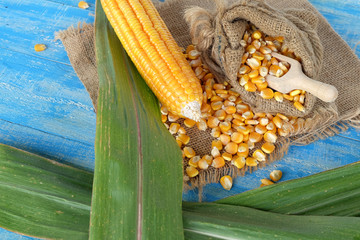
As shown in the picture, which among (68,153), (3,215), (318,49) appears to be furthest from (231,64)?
(3,215)

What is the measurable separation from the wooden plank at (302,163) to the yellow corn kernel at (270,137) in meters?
0.08

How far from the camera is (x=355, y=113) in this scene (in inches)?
46.4

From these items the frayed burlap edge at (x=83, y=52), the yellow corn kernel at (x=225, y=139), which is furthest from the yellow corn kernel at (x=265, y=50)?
the frayed burlap edge at (x=83, y=52)

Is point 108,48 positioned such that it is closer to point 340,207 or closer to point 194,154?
point 194,154

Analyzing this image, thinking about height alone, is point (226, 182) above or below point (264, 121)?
below

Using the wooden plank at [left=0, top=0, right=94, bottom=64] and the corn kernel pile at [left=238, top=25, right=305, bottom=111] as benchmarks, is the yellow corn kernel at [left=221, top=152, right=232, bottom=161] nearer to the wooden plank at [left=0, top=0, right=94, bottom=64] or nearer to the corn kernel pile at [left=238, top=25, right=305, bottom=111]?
the corn kernel pile at [left=238, top=25, right=305, bottom=111]

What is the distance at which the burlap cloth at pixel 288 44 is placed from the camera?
1.06m

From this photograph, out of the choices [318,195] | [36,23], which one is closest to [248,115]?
[318,195]

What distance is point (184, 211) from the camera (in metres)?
0.91

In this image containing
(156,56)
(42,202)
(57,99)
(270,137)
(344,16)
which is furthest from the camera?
(344,16)

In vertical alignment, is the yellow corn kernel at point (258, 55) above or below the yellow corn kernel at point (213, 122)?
above

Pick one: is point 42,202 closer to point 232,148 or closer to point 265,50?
point 232,148

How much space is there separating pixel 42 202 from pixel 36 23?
0.93 m

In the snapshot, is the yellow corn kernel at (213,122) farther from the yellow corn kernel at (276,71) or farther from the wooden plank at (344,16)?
the wooden plank at (344,16)
